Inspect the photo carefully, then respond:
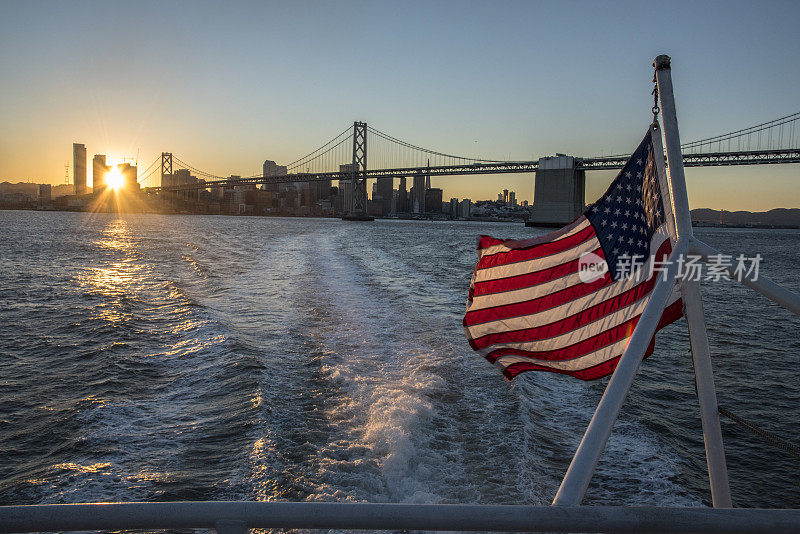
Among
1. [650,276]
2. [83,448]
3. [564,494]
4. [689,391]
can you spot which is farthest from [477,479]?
[689,391]

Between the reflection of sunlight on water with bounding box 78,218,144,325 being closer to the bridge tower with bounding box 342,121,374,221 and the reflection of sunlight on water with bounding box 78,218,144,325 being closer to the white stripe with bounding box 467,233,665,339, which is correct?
the white stripe with bounding box 467,233,665,339

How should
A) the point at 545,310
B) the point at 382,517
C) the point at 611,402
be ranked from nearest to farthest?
the point at 382,517 → the point at 611,402 → the point at 545,310

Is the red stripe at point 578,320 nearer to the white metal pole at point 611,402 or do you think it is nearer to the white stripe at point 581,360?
the white stripe at point 581,360

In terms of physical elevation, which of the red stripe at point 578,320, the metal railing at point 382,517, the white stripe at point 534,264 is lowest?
the metal railing at point 382,517

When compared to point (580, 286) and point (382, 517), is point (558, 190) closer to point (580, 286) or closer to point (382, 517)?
point (580, 286)

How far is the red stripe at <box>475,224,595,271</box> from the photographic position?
246 centimetres

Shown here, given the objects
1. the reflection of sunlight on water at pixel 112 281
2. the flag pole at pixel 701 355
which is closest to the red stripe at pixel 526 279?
the flag pole at pixel 701 355

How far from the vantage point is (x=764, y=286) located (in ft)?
5.65

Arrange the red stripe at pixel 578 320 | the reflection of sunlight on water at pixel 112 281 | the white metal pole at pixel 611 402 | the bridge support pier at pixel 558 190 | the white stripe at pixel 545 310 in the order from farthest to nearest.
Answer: the bridge support pier at pixel 558 190 < the reflection of sunlight on water at pixel 112 281 < the white stripe at pixel 545 310 < the red stripe at pixel 578 320 < the white metal pole at pixel 611 402

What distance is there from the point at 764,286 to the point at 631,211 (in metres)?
0.69

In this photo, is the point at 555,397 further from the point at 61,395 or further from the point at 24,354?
the point at 24,354

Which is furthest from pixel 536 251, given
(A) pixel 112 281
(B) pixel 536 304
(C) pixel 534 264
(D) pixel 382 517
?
(A) pixel 112 281

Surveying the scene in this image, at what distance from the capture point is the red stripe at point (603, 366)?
2.01m

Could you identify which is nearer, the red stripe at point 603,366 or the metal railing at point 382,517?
the metal railing at point 382,517
